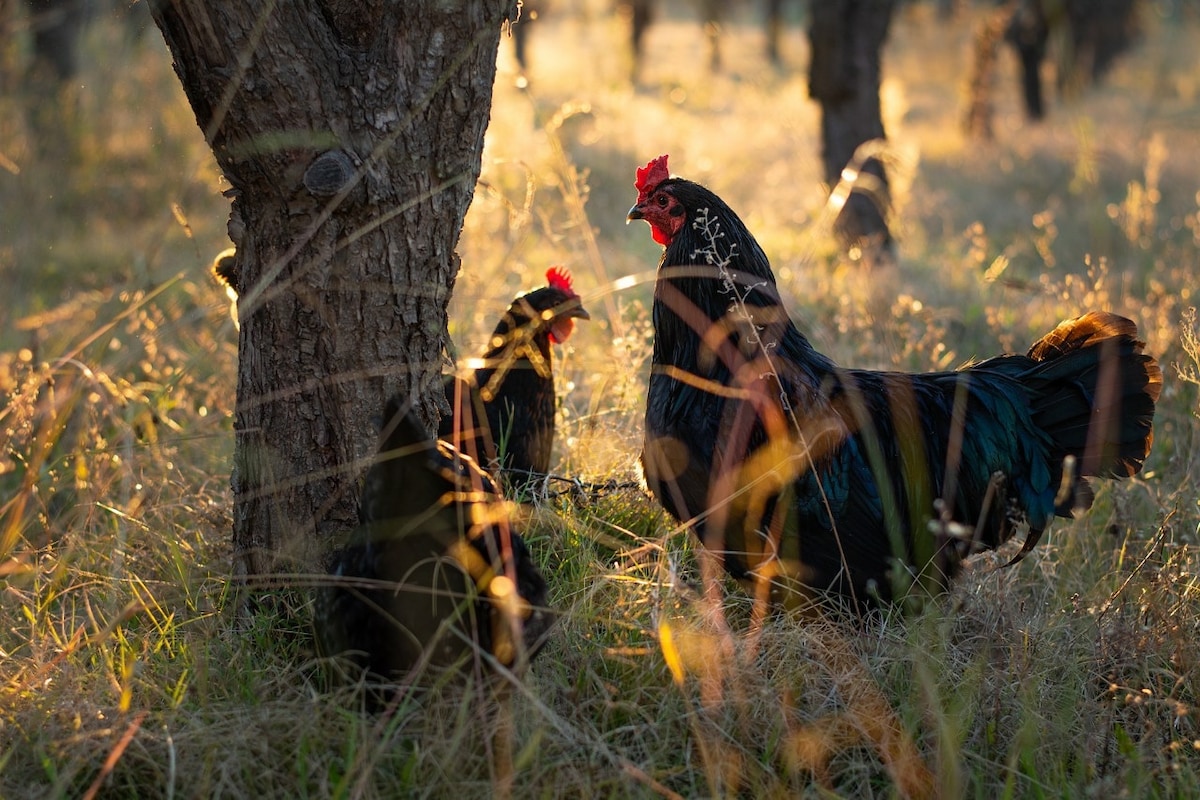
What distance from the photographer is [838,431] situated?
2.78m

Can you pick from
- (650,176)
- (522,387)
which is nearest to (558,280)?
(522,387)

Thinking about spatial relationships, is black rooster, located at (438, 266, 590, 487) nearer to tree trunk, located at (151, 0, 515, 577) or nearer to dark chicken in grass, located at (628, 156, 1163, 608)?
dark chicken in grass, located at (628, 156, 1163, 608)

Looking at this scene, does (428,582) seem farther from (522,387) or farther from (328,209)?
(522,387)

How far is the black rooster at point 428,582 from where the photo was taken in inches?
77.9

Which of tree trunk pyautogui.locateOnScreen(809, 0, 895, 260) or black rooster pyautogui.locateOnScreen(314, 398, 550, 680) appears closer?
black rooster pyautogui.locateOnScreen(314, 398, 550, 680)

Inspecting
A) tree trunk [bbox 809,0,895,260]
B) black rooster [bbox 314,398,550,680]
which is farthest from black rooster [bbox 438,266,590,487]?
tree trunk [bbox 809,0,895,260]

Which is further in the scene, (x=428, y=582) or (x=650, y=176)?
(x=650, y=176)

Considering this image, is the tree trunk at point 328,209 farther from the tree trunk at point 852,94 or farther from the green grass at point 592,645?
the tree trunk at point 852,94

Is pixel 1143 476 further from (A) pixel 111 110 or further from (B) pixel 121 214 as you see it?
(A) pixel 111 110

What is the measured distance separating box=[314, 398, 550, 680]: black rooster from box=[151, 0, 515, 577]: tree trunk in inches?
16.3

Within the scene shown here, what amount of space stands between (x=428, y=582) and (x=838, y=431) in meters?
1.31

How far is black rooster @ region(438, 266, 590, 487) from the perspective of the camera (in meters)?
3.51

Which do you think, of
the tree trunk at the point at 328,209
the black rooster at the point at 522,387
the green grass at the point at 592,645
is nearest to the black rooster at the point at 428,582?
the green grass at the point at 592,645

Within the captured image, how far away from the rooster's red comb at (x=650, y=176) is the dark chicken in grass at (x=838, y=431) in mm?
57
